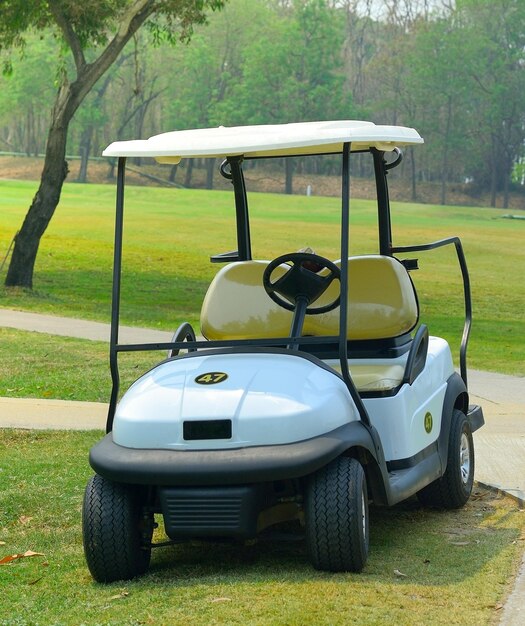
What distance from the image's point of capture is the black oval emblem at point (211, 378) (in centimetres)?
506

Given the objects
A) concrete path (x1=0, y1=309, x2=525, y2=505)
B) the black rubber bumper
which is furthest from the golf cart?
concrete path (x1=0, y1=309, x2=525, y2=505)

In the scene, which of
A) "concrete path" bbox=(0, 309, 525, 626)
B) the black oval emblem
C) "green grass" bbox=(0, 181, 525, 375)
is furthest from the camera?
"green grass" bbox=(0, 181, 525, 375)

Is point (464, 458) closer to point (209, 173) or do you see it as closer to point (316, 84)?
point (209, 173)

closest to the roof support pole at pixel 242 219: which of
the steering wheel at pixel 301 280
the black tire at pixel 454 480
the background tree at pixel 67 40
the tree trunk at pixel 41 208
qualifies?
the steering wheel at pixel 301 280

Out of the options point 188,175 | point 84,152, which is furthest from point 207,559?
point 84,152

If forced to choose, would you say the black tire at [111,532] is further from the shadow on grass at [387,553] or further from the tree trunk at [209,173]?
the tree trunk at [209,173]

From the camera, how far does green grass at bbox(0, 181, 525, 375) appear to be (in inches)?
801

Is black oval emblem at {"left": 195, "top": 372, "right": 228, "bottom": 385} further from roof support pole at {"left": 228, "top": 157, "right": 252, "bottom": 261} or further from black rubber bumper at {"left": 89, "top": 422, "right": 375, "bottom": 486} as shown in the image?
roof support pole at {"left": 228, "top": 157, "right": 252, "bottom": 261}

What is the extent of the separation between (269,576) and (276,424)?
0.59 metres

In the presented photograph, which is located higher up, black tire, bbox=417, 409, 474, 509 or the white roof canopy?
the white roof canopy

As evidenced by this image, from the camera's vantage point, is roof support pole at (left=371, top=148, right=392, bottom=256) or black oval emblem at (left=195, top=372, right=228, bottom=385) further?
roof support pole at (left=371, top=148, right=392, bottom=256)

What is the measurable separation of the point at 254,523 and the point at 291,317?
1.56 meters

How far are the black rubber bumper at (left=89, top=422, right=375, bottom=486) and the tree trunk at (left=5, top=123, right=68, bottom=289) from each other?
16.5 meters

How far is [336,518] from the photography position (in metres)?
4.84
